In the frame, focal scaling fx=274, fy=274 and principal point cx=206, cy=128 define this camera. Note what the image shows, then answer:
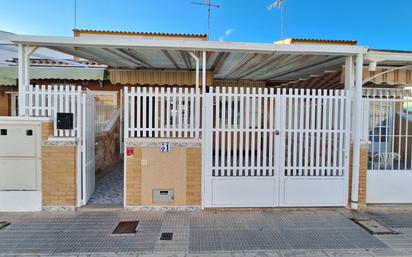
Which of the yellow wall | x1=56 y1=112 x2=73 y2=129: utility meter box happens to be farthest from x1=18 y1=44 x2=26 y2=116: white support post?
the yellow wall

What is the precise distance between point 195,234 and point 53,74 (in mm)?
7359

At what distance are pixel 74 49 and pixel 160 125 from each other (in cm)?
228

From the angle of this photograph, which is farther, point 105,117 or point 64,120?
point 105,117

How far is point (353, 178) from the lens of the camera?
17.3 feet

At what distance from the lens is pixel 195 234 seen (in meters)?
4.18

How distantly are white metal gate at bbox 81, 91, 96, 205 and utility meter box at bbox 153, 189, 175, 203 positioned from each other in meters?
1.36

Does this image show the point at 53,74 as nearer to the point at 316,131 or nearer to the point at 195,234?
the point at 195,234

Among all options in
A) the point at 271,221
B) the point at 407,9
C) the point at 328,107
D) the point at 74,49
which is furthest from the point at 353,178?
the point at 407,9

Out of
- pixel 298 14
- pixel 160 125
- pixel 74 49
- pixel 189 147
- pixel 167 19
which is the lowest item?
pixel 189 147

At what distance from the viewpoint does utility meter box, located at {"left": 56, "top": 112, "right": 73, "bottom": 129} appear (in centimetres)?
489

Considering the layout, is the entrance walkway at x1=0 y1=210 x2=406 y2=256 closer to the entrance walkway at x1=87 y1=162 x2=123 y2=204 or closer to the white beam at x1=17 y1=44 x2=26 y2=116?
the entrance walkway at x1=87 y1=162 x2=123 y2=204

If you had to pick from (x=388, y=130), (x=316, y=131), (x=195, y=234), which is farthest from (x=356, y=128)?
(x=195, y=234)

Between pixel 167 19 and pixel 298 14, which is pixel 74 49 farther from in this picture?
pixel 298 14

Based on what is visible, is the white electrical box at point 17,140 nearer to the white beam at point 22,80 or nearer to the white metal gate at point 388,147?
the white beam at point 22,80
